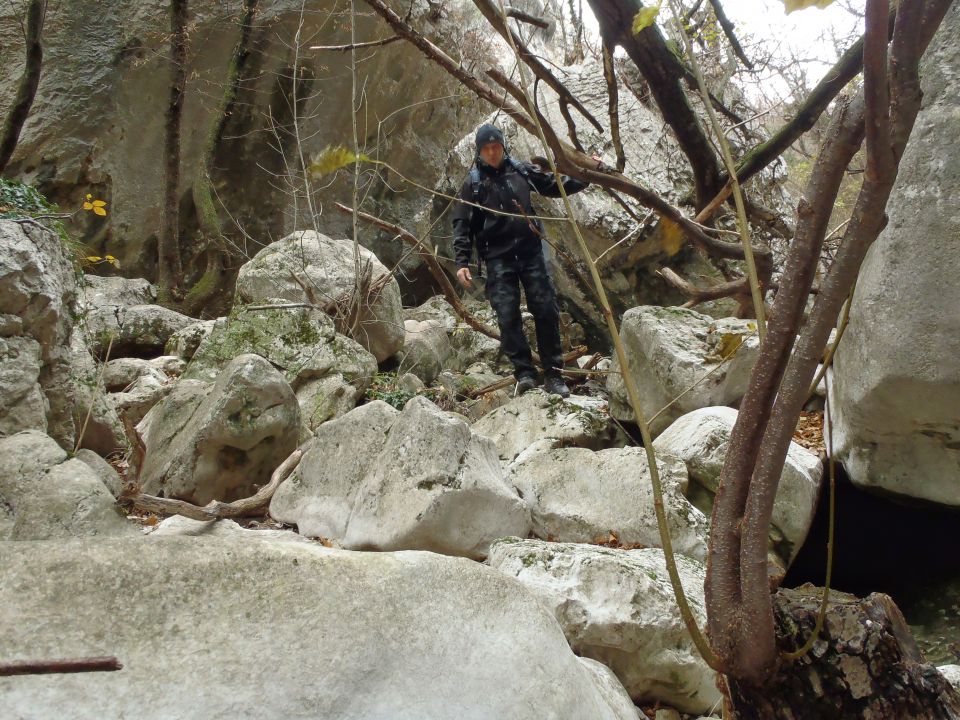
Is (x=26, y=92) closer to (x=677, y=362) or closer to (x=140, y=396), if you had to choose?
(x=140, y=396)

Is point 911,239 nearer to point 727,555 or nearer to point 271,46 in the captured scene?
point 727,555

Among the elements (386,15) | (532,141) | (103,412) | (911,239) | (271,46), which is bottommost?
(103,412)

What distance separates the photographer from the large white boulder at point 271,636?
1246 mm

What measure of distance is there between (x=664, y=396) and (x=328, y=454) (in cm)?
214

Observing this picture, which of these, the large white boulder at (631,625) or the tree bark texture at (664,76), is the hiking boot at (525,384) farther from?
the large white boulder at (631,625)

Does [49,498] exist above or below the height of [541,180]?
below

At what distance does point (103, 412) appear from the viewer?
14.6 ft

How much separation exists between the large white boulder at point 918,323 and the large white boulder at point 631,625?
1180 mm

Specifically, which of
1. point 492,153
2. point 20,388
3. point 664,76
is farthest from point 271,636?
point 492,153

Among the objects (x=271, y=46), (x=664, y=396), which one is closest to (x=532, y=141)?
(x=664, y=396)

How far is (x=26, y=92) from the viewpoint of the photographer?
6.02 metres

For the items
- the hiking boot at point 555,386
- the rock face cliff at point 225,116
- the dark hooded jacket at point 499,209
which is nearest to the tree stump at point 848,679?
the hiking boot at point 555,386

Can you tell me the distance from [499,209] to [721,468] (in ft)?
9.68

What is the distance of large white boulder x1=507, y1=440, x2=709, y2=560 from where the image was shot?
294 centimetres
